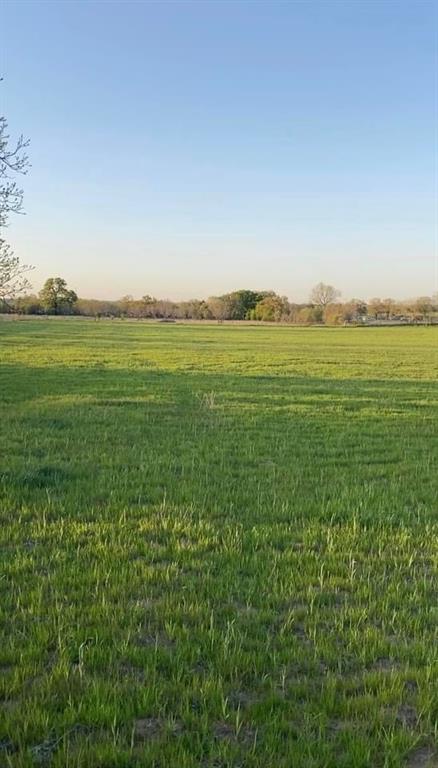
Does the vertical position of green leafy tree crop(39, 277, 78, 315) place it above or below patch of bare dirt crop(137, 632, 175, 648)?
above

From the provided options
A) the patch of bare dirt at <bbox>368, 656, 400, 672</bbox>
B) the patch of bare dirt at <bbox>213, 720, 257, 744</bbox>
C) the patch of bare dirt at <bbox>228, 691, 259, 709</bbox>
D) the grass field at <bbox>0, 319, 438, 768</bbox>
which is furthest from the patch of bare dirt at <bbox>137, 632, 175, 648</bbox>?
the patch of bare dirt at <bbox>368, 656, 400, 672</bbox>

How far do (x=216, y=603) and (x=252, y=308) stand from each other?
14789 cm

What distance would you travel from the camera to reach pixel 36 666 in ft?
12.6

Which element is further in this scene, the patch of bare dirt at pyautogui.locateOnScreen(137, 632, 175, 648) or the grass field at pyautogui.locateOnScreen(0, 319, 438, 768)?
the patch of bare dirt at pyautogui.locateOnScreen(137, 632, 175, 648)

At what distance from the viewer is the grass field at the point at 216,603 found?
127 inches

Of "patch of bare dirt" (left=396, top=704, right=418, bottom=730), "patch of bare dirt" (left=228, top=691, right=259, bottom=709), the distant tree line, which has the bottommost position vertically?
"patch of bare dirt" (left=396, top=704, right=418, bottom=730)

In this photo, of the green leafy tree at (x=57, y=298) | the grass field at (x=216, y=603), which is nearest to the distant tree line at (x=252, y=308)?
the green leafy tree at (x=57, y=298)

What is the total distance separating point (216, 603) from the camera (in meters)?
4.84

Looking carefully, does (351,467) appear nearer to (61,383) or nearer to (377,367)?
(61,383)

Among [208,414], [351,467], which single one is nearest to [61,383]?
[208,414]

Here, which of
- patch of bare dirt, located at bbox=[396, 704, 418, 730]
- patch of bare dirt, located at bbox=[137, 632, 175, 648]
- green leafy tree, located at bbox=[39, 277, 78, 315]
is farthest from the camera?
green leafy tree, located at bbox=[39, 277, 78, 315]

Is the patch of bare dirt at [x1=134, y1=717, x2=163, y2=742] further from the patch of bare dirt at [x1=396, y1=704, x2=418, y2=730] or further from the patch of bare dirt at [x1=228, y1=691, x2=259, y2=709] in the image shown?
the patch of bare dirt at [x1=396, y1=704, x2=418, y2=730]

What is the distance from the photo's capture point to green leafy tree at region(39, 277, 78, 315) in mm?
118375

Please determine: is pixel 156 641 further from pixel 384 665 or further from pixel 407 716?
pixel 407 716
